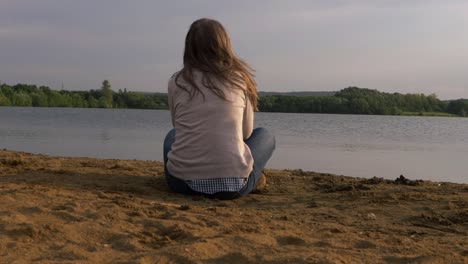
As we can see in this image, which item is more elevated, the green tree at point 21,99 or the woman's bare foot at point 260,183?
the green tree at point 21,99

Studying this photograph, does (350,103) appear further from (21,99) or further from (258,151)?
(258,151)

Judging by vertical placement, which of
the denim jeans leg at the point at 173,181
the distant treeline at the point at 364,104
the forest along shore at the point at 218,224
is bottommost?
the forest along shore at the point at 218,224

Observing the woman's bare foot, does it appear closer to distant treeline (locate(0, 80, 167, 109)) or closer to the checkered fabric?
the checkered fabric

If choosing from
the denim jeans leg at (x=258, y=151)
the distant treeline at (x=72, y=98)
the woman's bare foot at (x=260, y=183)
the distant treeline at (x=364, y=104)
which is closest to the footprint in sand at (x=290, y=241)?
the denim jeans leg at (x=258, y=151)

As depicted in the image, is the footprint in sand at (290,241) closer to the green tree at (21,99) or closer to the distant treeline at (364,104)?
the distant treeline at (364,104)

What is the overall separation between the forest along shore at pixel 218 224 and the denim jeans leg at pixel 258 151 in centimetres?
13

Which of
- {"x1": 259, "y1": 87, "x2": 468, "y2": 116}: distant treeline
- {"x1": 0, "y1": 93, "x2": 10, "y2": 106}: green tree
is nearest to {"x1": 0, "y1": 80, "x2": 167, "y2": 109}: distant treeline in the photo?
{"x1": 0, "y1": 93, "x2": 10, "y2": 106}: green tree

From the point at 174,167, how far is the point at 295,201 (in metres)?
1.00

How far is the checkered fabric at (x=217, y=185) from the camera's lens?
4.15 metres

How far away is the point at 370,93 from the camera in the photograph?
138 ft

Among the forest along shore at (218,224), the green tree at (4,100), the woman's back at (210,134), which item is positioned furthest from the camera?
the green tree at (4,100)

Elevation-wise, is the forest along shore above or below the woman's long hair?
below

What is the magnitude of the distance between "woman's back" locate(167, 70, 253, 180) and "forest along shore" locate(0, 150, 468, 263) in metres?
0.26

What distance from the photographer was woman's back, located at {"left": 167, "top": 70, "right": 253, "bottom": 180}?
13.3 ft
